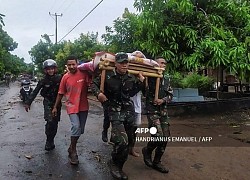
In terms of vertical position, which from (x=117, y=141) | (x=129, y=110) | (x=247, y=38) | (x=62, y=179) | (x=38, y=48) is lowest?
(x=62, y=179)

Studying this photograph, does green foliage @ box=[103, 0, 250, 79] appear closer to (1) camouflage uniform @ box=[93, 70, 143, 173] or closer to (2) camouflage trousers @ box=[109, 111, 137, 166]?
(1) camouflage uniform @ box=[93, 70, 143, 173]

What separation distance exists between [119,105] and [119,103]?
0.09 ft

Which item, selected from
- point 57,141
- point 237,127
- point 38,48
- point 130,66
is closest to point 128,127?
point 130,66

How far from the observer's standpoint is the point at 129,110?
478cm

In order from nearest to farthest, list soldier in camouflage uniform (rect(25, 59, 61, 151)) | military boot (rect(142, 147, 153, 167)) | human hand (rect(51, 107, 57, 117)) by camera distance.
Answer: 1. military boot (rect(142, 147, 153, 167))
2. human hand (rect(51, 107, 57, 117))
3. soldier in camouflage uniform (rect(25, 59, 61, 151))

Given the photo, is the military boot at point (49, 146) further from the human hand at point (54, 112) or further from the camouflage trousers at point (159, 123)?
the camouflage trousers at point (159, 123)

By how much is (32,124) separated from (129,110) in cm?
565

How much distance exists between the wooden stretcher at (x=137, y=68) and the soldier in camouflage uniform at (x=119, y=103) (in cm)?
7

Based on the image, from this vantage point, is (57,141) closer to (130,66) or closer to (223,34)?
(130,66)

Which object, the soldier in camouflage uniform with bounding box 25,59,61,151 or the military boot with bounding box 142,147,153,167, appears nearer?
the military boot with bounding box 142,147,153,167

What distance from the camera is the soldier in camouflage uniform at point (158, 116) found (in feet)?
16.4

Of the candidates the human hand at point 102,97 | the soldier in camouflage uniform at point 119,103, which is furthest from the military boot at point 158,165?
the human hand at point 102,97

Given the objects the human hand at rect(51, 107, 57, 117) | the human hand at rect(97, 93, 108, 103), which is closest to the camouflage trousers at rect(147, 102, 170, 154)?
the human hand at rect(97, 93, 108, 103)

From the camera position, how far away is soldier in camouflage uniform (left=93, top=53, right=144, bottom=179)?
4.52 meters
